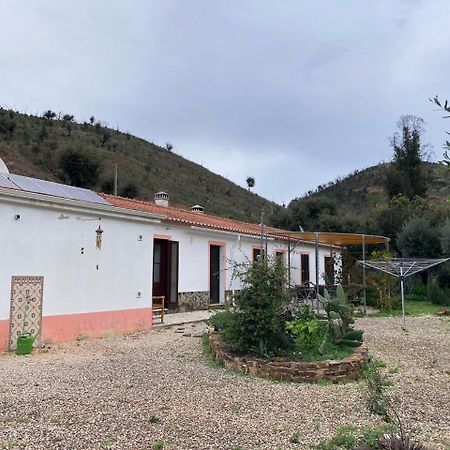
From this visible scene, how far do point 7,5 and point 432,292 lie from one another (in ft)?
58.4

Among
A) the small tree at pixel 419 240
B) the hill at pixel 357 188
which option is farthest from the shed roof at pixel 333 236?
the hill at pixel 357 188

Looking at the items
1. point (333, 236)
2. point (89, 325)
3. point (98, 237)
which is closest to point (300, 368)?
point (89, 325)

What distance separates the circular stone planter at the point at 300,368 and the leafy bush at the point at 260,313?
0.96 ft

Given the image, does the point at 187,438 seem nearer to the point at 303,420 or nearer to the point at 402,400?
the point at 303,420

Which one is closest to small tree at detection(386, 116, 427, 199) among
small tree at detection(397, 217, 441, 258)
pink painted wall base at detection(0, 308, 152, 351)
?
small tree at detection(397, 217, 441, 258)

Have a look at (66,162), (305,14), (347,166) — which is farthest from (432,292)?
(347,166)

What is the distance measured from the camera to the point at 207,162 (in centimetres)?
6016

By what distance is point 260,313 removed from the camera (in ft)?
23.8

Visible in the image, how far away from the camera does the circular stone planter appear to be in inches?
259

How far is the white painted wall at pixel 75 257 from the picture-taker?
28.8 feet

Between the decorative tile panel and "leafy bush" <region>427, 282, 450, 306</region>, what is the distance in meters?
15.6

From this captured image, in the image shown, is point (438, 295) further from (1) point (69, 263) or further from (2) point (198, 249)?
(1) point (69, 263)

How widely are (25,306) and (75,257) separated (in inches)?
59.3

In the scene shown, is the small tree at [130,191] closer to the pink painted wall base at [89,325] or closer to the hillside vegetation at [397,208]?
the hillside vegetation at [397,208]
